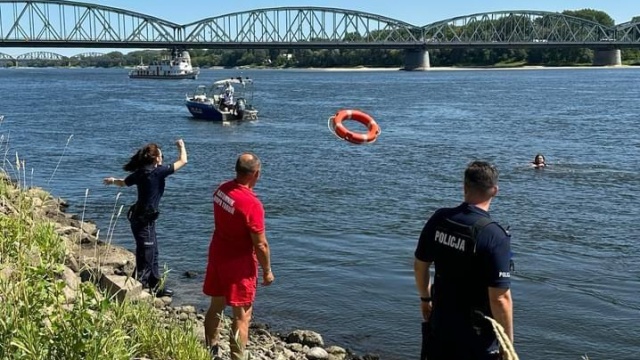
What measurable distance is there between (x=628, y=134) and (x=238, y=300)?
33409 millimetres

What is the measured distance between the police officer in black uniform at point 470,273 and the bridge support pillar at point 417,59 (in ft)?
513

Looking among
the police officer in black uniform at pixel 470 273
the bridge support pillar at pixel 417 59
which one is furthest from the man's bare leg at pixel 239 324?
the bridge support pillar at pixel 417 59

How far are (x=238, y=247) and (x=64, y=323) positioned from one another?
1.84 m

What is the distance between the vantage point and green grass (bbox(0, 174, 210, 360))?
4.72 m

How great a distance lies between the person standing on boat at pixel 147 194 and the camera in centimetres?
864

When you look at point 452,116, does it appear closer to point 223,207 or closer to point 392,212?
point 392,212

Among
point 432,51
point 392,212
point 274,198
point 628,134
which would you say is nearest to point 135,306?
point 392,212

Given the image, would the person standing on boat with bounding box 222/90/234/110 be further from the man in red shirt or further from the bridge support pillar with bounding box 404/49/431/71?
the bridge support pillar with bounding box 404/49/431/71

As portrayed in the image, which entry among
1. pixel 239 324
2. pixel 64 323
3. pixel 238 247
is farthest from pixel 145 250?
pixel 64 323

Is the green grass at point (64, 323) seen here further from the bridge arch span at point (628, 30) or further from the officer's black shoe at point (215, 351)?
the bridge arch span at point (628, 30)

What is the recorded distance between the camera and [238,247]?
6457 millimetres

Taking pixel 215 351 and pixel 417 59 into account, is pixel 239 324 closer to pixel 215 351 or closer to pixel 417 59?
pixel 215 351

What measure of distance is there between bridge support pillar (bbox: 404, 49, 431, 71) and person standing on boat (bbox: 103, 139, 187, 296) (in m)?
153

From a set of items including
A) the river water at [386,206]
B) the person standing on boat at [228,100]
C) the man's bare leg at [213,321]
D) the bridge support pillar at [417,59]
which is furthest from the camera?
the bridge support pillar at [417,59]
